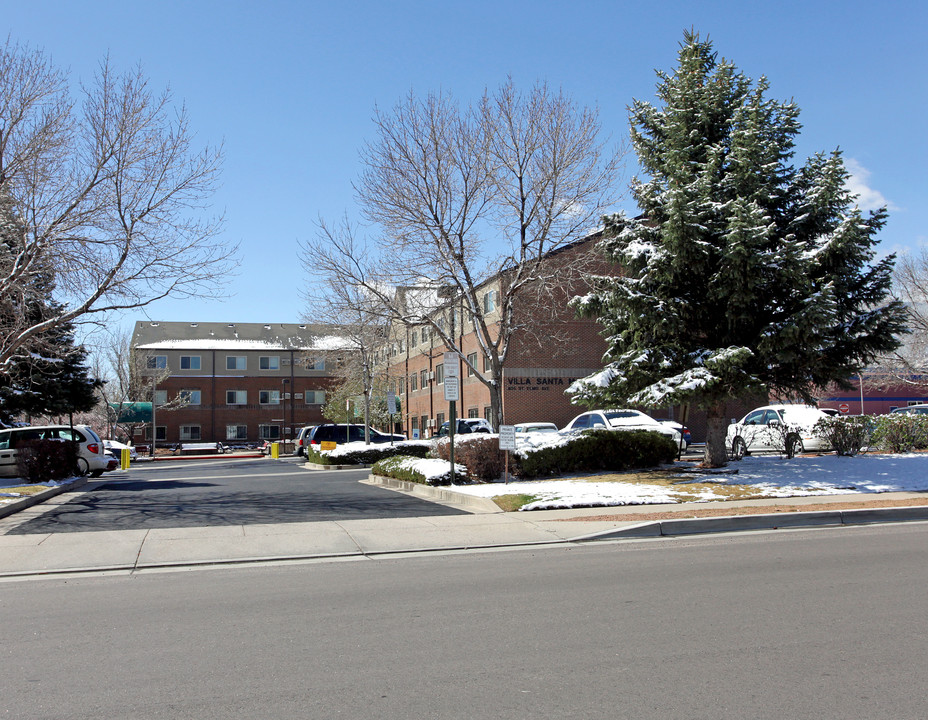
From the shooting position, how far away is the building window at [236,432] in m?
74.4

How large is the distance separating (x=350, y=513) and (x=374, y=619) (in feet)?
24.6

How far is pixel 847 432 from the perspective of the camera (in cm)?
1970

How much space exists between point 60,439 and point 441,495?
37.6 ft

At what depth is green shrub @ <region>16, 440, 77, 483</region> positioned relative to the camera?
63.5 feet

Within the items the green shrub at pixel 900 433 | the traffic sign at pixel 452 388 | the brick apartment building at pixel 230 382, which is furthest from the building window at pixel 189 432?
the green shrub at pixel 900 433

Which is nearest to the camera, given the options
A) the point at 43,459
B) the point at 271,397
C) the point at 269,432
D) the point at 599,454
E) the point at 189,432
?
the point at 599,454

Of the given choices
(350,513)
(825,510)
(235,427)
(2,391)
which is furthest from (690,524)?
(235,427)

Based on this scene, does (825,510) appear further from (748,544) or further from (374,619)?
(374,619)

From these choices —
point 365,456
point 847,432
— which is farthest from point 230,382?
point 847,432

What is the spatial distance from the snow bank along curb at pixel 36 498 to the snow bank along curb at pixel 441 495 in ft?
24.5

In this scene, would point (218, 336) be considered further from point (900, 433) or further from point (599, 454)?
point (900, 433)

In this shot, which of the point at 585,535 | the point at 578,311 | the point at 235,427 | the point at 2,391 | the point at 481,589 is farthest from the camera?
the point at 235,427

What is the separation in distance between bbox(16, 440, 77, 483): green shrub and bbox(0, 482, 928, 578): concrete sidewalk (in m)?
6.05

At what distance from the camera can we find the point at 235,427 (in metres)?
74.8
